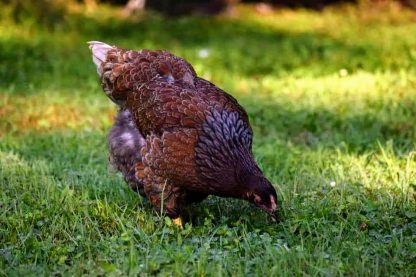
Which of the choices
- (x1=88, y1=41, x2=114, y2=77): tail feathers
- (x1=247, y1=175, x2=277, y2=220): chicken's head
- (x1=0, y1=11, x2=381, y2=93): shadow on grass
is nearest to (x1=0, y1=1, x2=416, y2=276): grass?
(x1=0, y1=11, x2=381, y2=93): shadow on grass

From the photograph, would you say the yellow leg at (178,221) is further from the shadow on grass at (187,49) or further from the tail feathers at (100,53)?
the shadow on grass at (187,49)

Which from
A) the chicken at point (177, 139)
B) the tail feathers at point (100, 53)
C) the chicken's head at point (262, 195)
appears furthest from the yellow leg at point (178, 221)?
the tail feathers at point (100, 53)

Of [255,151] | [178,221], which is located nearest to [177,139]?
[178,221]

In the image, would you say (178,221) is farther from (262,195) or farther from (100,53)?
(100,53)

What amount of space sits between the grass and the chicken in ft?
0.70

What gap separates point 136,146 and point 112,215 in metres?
0.52

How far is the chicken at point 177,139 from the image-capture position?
177 inches

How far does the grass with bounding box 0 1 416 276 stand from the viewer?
158 inches

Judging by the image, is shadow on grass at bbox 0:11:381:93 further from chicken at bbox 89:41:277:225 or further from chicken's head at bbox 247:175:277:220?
chicken's head at bbox 247:175:277:220

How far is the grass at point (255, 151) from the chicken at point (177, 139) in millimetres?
214

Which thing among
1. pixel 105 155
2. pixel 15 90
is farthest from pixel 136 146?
pixel 15 90

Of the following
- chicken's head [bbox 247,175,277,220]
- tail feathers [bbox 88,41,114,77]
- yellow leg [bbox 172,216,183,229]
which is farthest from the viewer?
tail feathers [bbox 88,41,114,77]

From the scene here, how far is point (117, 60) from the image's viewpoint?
5227 millimetres

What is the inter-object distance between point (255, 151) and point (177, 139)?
1.92m
